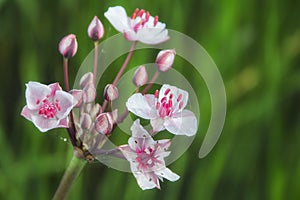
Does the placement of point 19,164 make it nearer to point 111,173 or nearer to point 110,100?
point 111,173

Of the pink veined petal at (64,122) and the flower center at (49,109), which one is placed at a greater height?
the flower center at (49,109)

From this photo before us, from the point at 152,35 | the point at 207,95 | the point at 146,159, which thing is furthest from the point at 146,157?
the point at 207,95

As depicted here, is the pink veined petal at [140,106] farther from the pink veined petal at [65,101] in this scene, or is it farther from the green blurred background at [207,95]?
the green blurred background at [207,95]

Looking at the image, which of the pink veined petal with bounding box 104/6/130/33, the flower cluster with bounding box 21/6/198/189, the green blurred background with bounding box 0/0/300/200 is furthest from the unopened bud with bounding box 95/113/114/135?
the green blurred background with bounding box 0/0/300/200

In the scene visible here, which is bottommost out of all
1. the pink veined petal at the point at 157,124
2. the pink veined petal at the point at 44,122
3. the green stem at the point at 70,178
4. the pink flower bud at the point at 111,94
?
the green stem at the point at 70,178

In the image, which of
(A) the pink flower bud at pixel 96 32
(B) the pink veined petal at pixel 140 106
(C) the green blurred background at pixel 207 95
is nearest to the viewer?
(B) the pink veined petal at pixel 140 106

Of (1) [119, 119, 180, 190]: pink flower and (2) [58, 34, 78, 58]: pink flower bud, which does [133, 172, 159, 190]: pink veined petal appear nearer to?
(1) [119, 119, 180, 190]: pink flower

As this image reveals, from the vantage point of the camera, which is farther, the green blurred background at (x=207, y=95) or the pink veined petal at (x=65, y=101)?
the green blurred background at (x=207, y=95)

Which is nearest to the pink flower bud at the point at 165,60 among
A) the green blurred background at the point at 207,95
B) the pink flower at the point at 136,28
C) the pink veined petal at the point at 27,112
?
the pink flower at the point at 136,28
